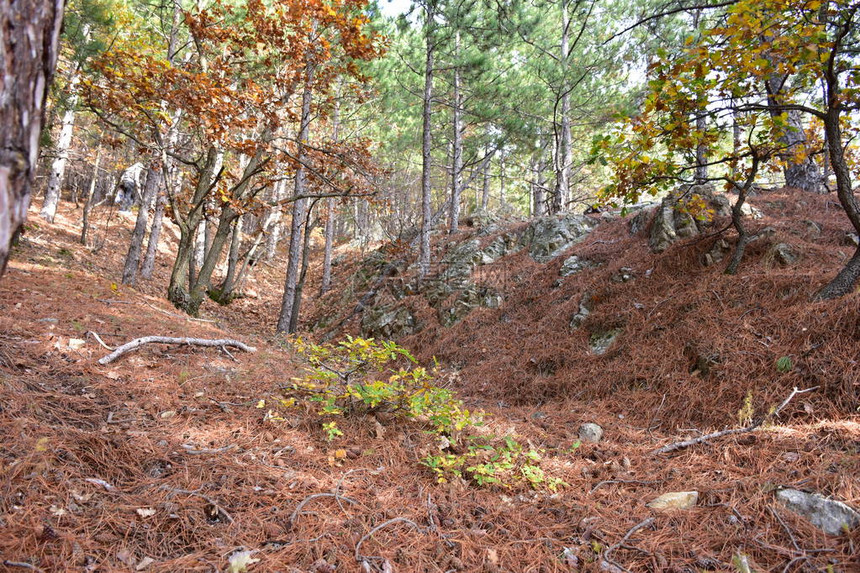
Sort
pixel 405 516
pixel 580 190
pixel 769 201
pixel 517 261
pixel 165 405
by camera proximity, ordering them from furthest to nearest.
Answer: pixel 580 190
pixel 517 261
pixel 769 201
pixel 165 405
pixel 405 516

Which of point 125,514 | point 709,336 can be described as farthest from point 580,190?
point 125,514

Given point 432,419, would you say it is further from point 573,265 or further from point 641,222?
point 641,222

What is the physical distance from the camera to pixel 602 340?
5.64 metres

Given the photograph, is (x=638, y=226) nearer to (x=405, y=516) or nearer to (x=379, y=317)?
(x=379, y=317)

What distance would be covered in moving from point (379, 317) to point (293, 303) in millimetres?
2720

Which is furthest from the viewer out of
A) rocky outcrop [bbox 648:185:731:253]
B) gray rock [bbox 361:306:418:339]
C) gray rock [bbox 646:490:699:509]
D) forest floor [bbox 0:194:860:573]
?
gray rock [bbox 361:306:418:339]

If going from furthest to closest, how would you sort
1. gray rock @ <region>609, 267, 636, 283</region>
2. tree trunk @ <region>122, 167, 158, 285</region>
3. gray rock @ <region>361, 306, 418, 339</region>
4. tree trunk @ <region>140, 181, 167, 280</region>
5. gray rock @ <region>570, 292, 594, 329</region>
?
tree trunk @ <region>140, 181, 167, 280</region> < tree trunk @ <region>122, 167, 158, 285</region> < gray rock @ <region>361, 306, 418, 339</region> < gray rock @ <region>609, 267, 636, 283</region> < gray rock @ <region>570, 292, 594, 329</region>

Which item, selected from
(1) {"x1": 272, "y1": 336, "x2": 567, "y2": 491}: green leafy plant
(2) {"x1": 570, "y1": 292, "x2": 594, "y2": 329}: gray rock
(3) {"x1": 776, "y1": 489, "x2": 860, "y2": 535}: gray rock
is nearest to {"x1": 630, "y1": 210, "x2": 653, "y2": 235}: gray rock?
(2) {"x1": 570, "y1": 292, "x2": 594, "y2": 329}: gray rock

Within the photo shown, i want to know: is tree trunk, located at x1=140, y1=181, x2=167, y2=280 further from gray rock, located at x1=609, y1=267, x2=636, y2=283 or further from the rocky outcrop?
the rocky outcrop

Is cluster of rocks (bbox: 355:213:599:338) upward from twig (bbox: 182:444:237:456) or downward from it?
upward

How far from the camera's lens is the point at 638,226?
847cm

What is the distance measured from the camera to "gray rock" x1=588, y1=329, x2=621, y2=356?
216 inches

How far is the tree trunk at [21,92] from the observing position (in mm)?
1060

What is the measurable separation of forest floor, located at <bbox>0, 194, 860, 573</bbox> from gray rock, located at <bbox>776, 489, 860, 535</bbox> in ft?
0.20
